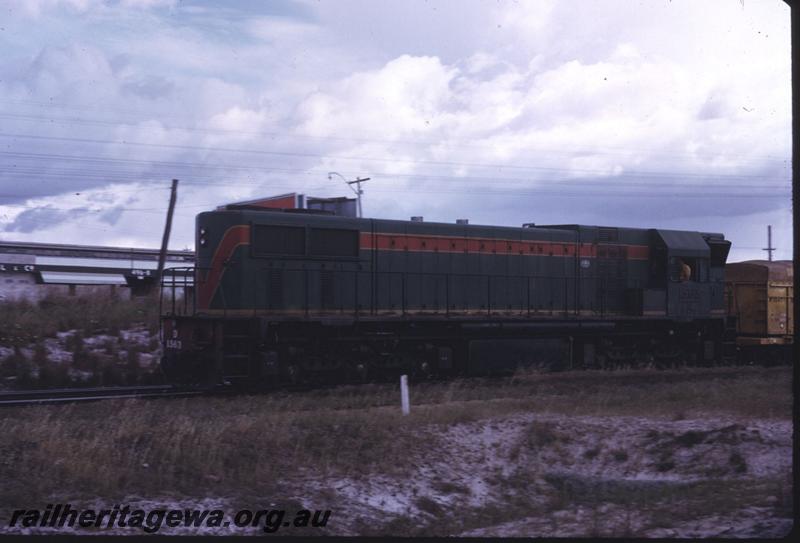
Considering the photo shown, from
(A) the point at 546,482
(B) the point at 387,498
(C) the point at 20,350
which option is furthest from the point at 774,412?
(C) the point at 20,350

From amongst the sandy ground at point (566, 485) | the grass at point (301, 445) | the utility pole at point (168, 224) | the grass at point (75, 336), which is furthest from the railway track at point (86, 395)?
the utility pole at point (168, 224)

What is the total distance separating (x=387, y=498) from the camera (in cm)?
897

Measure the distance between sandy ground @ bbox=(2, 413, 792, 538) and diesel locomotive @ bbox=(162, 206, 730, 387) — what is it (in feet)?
17.3

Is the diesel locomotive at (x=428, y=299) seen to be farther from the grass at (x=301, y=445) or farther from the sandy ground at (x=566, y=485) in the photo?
the sandy ground at (x=566, y=485)

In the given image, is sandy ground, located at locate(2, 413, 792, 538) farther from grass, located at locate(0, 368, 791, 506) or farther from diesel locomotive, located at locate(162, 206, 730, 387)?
diesel locomotive, located at locate(162, 206, 730, 387)

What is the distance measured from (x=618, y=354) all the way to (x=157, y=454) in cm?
1440

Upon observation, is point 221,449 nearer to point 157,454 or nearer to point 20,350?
point 157,454

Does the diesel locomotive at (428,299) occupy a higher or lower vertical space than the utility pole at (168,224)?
lower

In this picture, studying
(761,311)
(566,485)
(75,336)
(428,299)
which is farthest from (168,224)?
(566,485)

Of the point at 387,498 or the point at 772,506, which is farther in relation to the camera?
the point at 387,498

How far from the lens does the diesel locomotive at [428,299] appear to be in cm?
1595

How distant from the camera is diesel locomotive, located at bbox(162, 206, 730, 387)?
1595 cm

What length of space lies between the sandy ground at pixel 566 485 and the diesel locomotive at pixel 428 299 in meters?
5.27

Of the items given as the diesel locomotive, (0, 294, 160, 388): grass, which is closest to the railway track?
the diesel locomotive
